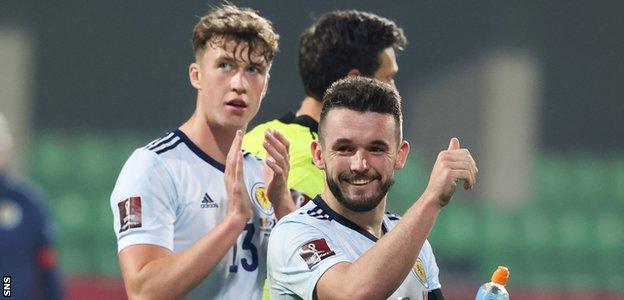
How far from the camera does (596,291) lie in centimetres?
1246

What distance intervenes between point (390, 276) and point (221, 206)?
42.3 inches

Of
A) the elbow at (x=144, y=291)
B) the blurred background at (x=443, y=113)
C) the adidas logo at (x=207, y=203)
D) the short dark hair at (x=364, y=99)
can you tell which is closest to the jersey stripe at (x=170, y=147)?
the adidas logo at (x=207, y=203)

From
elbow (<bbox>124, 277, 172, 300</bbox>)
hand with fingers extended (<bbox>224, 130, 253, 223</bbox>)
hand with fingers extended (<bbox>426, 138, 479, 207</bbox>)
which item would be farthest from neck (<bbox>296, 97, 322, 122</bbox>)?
hand with fingers extended (<bbox>426, 138, 479, 207</bbox>)

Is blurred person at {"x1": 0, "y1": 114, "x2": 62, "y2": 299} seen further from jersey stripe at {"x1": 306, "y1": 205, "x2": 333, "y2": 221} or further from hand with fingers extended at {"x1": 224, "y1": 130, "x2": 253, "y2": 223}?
jersey stripe at {"x1": 306, "y1": 205, "x2": 333, "y2": 221}

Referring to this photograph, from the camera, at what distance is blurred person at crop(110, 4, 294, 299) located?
10.8 feet

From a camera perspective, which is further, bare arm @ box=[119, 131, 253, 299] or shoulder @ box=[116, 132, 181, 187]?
shoulder @ box=[116, 132, 181, 187]

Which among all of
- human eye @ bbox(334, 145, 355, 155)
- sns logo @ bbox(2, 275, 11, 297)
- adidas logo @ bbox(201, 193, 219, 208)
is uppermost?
human eye @ bbox(334, 145, 355, 155)

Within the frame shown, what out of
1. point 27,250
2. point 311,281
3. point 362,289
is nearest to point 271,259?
point 311,281

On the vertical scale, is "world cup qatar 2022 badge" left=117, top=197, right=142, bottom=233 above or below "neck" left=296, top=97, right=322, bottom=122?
below

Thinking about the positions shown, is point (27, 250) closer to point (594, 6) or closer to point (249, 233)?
point (249, 233)

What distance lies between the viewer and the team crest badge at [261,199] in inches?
142

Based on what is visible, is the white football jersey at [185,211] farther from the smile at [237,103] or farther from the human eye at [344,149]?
the human eye at [344,149]

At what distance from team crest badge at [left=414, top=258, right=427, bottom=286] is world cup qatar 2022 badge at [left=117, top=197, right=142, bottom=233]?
2.77 ft

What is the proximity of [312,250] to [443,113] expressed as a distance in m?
10.6
